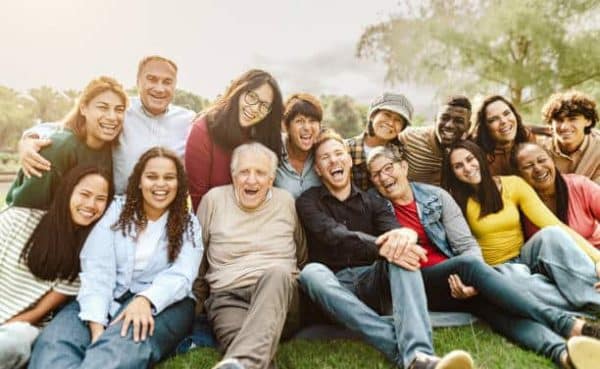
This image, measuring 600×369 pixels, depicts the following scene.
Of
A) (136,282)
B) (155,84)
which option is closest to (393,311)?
(136,282)

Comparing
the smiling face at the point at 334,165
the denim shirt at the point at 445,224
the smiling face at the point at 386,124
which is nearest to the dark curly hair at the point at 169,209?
the smiling face at the point at 334,165

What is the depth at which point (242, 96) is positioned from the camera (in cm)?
483

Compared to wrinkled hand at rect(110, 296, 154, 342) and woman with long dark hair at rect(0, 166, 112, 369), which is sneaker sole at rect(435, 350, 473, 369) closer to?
wrinkled hand at rect(110, 296, 154, 342)

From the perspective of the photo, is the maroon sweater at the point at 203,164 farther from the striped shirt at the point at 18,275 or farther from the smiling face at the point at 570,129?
the smiling face at the point at 570,129

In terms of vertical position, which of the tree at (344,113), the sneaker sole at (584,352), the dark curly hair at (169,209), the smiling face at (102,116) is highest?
the tree at (344,113)

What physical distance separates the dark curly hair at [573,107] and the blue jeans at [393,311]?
298 centimetres

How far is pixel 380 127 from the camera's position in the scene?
17.3ft

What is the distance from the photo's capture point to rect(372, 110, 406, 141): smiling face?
5250mm

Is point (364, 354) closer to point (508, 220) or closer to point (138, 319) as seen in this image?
point (138, 319)

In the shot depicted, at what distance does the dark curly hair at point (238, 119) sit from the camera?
4793 millimetres

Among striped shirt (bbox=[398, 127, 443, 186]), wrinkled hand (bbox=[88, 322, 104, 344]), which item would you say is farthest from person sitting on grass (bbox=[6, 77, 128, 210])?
striped shirt (bbox=[398, 127, 443, 186])

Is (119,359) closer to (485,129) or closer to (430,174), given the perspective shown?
(430,174)

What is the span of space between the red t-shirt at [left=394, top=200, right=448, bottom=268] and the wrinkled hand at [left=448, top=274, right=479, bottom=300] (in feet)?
1.78

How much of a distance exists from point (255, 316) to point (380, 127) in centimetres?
270
